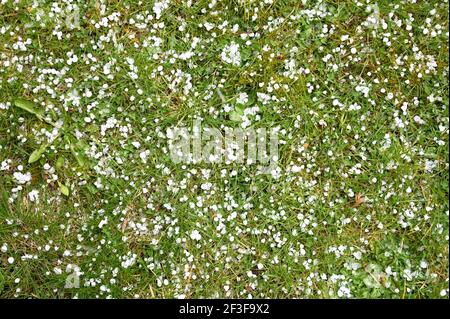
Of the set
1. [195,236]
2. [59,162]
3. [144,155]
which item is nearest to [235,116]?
[144,155]

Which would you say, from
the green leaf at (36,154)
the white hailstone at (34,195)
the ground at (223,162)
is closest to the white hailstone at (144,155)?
the ground at (223,162)

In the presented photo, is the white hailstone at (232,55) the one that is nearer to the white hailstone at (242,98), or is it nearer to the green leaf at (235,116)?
the white hailstone at (242,98)

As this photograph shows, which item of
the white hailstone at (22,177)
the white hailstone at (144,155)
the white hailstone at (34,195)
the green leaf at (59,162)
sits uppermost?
the white hailstone at (144,155)

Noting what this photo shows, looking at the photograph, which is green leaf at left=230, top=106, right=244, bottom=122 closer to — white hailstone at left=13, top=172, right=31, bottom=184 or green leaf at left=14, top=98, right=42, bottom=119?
green leaf at left=14, top=98, right=42, bottom=119

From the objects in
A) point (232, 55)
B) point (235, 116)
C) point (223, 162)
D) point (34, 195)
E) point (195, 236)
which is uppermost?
point (232, 55)

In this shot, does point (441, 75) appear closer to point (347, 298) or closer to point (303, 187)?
point (303, 187)

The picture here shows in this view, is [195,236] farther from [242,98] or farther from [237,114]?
[242,98]

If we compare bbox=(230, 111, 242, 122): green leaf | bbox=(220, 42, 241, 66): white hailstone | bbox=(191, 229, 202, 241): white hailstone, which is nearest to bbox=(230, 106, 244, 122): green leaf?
bbox=(230, 111, 242, 122): green leaf

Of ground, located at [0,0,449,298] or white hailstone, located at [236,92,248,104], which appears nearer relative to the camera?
ground, located at [0,0,449,298]

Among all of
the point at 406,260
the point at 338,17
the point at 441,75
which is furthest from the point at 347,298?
the point at 338,17
